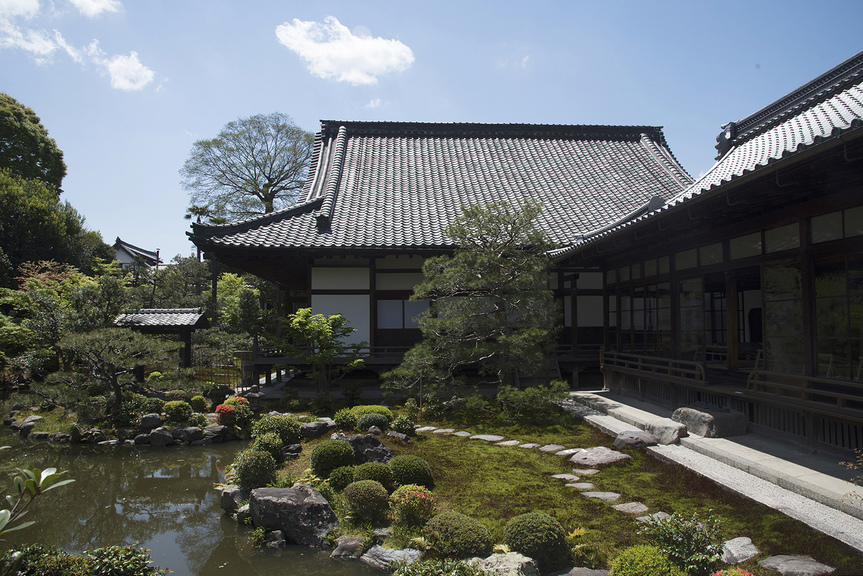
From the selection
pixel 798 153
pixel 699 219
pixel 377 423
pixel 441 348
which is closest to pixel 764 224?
pixel 699 219

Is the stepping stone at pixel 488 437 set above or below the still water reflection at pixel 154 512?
above

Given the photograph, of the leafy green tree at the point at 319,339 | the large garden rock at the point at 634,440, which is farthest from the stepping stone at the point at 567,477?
the leafy green tree at the point at 319,339

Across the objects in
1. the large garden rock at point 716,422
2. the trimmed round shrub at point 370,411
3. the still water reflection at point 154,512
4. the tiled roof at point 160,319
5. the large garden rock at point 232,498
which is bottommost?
the still water reflection at point 154,512

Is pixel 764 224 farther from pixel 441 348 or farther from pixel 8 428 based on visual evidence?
pixel 8 428

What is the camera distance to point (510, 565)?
446 cm

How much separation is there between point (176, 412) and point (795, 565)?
1107 centimetres

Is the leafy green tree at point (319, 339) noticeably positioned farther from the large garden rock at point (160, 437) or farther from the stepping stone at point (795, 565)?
the stepping stone at point (795, 565)

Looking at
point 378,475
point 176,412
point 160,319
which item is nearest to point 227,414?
point 176,412

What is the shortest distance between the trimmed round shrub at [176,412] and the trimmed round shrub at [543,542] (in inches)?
353

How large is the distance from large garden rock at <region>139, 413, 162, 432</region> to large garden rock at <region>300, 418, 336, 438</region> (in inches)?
145

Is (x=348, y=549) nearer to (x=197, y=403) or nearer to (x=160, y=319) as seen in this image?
(x=197, y=403)

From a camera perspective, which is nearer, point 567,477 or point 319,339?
point 567,477

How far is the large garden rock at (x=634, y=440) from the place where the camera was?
7863 millimetres

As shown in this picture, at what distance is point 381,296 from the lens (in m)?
14.3
